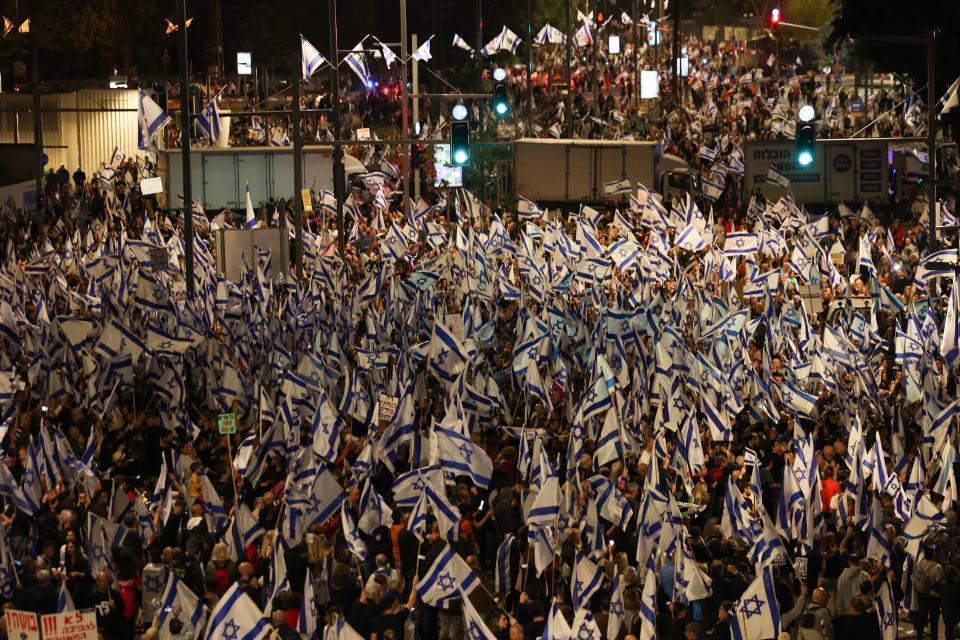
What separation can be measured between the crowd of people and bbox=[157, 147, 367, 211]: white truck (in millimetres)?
12830

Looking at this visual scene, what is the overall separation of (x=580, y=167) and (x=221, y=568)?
31.2 metres

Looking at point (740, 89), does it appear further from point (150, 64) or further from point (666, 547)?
point (666, 547)

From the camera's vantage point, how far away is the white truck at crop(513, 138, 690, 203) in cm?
4647

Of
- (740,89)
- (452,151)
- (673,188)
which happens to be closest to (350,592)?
(452,151)

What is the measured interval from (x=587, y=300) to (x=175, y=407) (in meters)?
7.42

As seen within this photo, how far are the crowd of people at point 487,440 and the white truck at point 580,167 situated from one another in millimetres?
10833

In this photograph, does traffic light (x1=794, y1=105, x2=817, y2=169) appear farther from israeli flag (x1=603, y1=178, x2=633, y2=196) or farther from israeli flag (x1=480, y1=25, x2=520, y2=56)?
israeli flag (x1=480, y1=25, x2=520, y2=56)

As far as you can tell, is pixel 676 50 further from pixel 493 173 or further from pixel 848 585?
pixel 848 585

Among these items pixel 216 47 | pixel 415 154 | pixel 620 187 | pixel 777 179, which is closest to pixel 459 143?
pixel 620 187

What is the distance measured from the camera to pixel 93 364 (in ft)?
78.3

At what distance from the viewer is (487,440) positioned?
69.4 ft

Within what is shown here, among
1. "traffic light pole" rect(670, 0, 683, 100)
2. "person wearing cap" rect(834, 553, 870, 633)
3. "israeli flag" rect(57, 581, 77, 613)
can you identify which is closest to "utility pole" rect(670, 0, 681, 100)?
"traffic light pole" rect(670, 0, 683, 100)

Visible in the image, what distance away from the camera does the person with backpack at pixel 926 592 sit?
658 inches

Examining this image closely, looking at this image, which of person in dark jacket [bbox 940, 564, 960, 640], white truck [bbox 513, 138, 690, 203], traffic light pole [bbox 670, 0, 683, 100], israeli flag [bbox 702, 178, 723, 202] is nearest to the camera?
person in dark jacket [bbox 940, 564, 960, 640]
